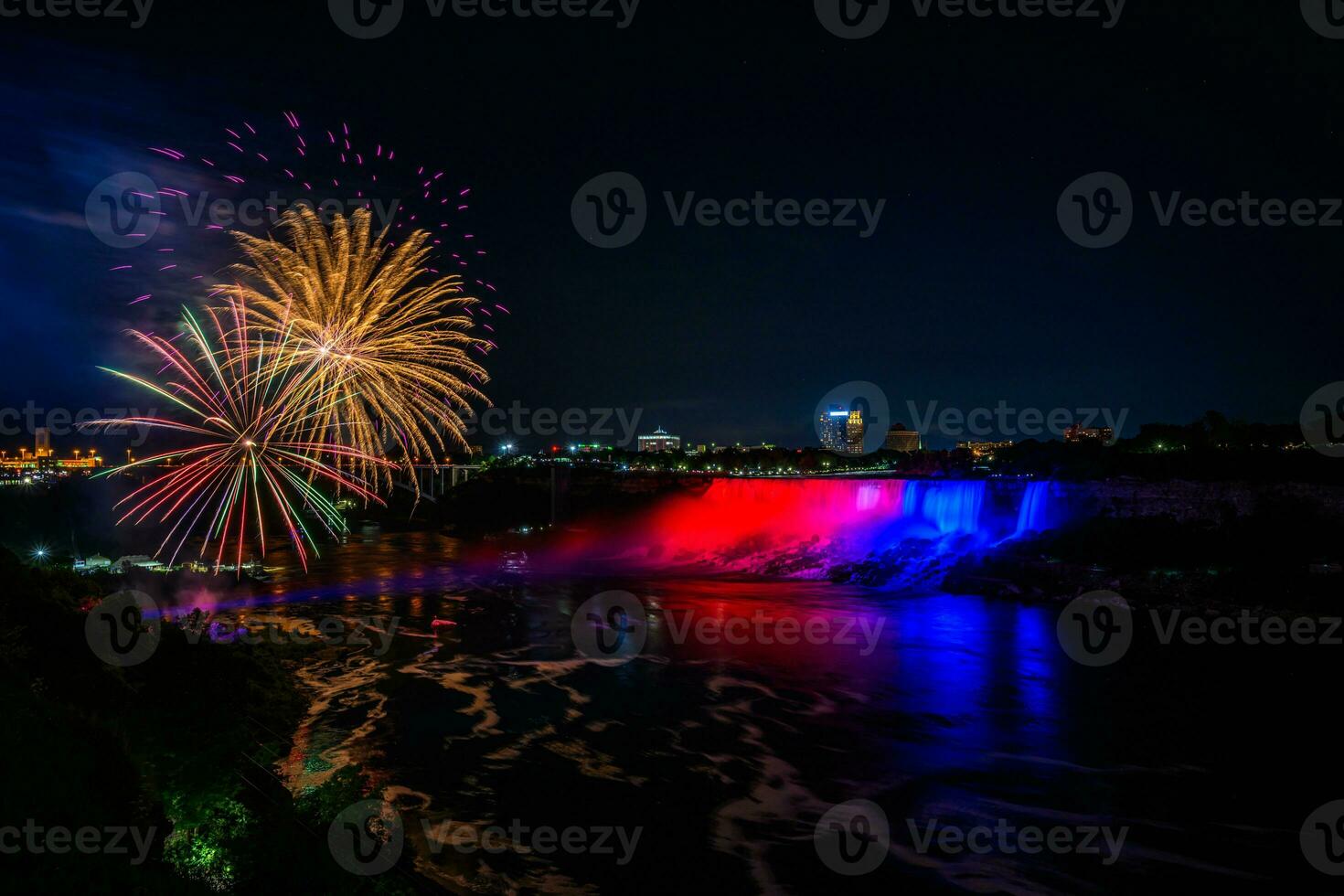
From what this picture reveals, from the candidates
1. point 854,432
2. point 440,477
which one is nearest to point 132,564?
point 440,477

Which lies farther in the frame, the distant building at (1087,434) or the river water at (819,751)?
the distant building at (1087,434)

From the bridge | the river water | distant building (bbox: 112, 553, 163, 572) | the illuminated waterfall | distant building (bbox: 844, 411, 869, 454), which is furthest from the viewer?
distant building (bbox: 844, 411, 869, 454)

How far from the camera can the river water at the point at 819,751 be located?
1185 cm

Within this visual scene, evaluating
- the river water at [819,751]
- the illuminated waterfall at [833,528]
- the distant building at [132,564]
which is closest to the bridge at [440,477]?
the illuminated waterfall at [833,528]

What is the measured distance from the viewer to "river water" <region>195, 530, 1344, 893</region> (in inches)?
467

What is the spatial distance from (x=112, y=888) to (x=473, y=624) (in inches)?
898

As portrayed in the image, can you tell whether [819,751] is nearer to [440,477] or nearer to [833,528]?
[833,528]

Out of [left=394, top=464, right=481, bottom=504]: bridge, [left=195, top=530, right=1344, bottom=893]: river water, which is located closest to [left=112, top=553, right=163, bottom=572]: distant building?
[left=195, top=530, right=1344, bottom=893]: river water

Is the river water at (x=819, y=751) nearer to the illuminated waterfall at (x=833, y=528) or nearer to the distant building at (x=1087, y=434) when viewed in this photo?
the illuminated waterfall at (x=833, y=528)

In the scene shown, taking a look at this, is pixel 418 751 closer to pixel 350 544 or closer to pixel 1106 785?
pixel 1106 785

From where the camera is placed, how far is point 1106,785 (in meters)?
15.2

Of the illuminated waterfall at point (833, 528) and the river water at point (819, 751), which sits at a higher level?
the illuminated waterfall at point (833, 528)

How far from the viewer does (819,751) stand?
1683 cm

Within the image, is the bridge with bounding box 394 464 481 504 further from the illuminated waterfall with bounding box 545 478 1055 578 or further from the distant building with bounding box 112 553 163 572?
the distant building with bounding box 112 553 163 572
